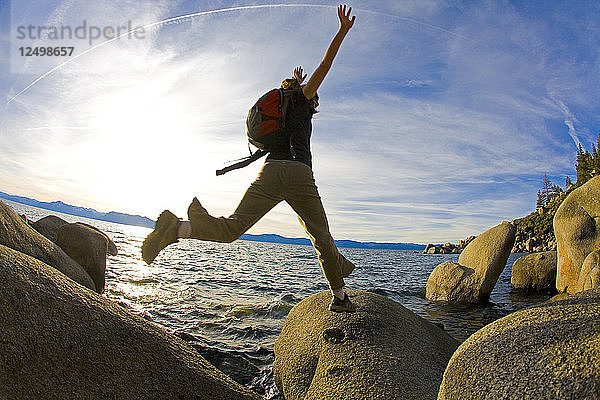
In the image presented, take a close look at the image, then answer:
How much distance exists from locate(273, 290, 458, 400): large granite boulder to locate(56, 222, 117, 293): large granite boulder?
19.1ft

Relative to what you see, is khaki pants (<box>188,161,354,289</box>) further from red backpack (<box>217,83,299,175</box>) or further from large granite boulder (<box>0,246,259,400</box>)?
large granite boulder (<box>0,246,259,400</box>)

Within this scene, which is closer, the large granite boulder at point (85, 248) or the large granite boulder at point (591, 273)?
the large granite boulder at point (591, 273)

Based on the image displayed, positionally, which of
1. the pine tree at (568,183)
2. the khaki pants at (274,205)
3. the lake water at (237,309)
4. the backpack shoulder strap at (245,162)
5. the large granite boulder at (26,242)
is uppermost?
the pine tree at (568,183)

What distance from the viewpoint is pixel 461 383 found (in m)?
2.51

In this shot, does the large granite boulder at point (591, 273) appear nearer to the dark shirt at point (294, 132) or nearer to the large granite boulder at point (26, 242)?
the dark shirt at point (294, 132)

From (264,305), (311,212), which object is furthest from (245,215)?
(264,305)

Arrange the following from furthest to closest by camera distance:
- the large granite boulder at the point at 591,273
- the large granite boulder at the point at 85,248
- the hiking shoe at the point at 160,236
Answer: the large granite boulder at the point at 85,248
the large granite boulder at the point at 591,273
the hiking shoe at the point at 160,236

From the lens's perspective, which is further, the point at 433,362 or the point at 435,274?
the point at 435,274

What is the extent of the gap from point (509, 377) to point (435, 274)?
11.0 meters

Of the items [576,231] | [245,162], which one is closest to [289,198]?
[245,162]

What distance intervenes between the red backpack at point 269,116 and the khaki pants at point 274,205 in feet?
0.98

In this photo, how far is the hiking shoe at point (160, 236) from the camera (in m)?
3.65

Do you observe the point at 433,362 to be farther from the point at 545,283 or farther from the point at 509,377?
the point at 545,283

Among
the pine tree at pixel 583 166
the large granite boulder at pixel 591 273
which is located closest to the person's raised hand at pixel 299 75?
the large granite boulder at pixel 591 273
